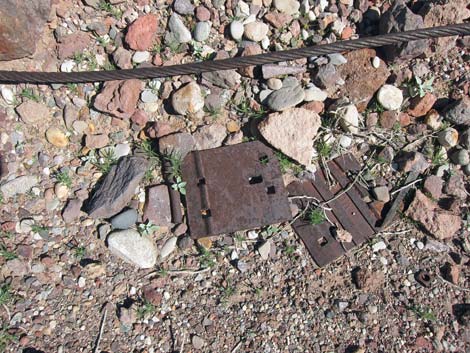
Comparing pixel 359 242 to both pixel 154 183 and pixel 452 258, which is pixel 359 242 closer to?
pixel 452 258

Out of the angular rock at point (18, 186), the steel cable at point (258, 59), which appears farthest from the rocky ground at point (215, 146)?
the steel cable at point (258, 59)

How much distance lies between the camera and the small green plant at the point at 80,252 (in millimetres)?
2713

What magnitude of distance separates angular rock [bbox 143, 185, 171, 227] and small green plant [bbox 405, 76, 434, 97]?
164cm

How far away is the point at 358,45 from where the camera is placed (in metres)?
2.88

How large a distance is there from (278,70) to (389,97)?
707mm

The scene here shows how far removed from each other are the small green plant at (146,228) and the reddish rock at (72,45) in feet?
3.76

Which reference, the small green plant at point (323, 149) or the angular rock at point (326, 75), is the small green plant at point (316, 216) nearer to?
the small green plant at point (323, 149)

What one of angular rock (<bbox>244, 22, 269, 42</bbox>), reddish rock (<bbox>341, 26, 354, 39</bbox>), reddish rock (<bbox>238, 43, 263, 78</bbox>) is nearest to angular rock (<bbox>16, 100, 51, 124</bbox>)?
reddish rock (<bbox>238, 43, 263, 78</bbox>)

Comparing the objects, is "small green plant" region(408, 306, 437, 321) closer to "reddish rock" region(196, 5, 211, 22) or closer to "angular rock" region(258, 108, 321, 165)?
"angular rock" region(258, 108, 321, 165)


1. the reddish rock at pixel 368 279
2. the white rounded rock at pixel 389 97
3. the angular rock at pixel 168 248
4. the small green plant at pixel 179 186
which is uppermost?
the white rounded rock at pixel 389 97

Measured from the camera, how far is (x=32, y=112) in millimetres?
2908

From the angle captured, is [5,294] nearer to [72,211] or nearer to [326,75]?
[72,211]

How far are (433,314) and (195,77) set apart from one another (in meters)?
1.96

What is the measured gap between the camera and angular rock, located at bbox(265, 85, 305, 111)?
2.96m
